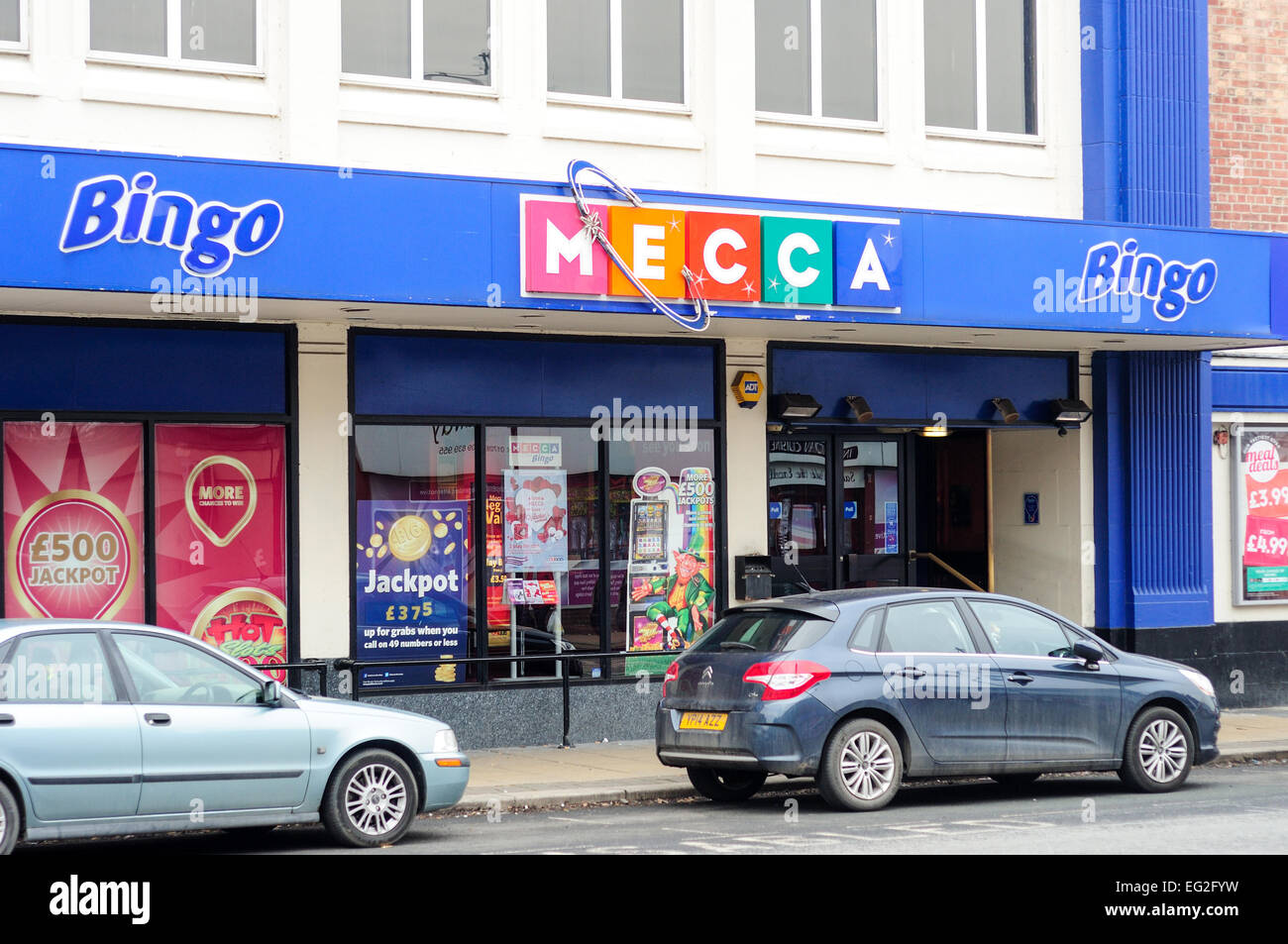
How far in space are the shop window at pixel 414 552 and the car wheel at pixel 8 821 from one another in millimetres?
5913

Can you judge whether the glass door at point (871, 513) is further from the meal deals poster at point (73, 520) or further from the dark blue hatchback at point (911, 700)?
the meal deals poster at point (73, 520)

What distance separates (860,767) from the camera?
448 inches

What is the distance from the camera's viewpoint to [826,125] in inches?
663

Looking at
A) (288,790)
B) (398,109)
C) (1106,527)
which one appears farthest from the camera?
(1106,527)

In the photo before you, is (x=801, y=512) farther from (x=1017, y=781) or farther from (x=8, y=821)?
(x=8, y=821)

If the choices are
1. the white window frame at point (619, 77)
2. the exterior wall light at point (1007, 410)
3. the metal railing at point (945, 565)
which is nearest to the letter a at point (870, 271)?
the white window frame at point (619, 77)

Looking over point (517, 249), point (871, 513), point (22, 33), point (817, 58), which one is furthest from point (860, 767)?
point (22, 33)

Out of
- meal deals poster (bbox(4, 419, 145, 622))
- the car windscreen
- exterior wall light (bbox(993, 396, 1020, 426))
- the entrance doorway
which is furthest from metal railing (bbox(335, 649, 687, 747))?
exterior wall light (bbox(993, 396, 1020, 426))

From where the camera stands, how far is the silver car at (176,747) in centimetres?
893

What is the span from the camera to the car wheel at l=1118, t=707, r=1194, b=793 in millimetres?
12406

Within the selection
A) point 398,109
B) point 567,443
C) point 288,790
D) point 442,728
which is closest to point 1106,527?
point 567,443

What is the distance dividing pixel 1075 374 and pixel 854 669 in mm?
8115

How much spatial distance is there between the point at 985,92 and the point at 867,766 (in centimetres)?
912
